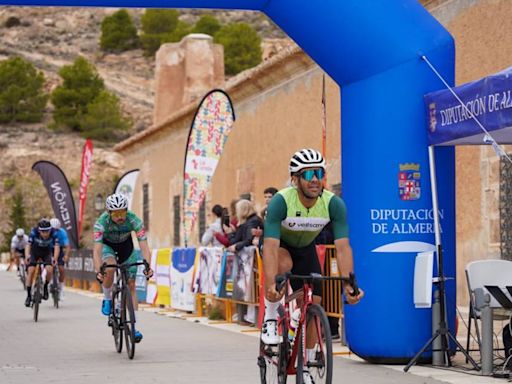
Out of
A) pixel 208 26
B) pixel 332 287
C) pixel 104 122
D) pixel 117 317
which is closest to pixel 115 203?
pixel 117 317

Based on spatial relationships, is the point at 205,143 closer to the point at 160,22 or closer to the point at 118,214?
the point at 118,214

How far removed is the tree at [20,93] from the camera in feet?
326

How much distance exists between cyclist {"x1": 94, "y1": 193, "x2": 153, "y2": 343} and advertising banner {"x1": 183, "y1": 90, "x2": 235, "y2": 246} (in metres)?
7.31

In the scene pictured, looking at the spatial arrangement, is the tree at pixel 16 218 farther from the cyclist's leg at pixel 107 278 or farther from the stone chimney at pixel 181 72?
the cyclist's leg at pixel 107 278

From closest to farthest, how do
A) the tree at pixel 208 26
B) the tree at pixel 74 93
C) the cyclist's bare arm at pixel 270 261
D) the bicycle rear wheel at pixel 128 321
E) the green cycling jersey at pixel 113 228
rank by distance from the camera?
the cyclist's bare arm at pixel 270 261, the bicycle rear wheel at pixel 128 321, the green cycling jersey at pixel 113 228, the tree at pixel 74 93, the tree at pixel 208 26

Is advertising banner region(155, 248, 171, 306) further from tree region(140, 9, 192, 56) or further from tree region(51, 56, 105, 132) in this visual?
tree region(140, 9, 192, 56)

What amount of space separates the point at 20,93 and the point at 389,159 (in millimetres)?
91170

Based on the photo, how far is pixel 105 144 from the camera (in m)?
93.2

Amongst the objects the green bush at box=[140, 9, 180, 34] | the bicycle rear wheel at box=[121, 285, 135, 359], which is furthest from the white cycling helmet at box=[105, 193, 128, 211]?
the green bush at box=[140, 9, 180, 34]

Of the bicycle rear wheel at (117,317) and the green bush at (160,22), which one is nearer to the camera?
the bicycle rear wheel at (117,317)

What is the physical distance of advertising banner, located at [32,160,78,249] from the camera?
32375mm

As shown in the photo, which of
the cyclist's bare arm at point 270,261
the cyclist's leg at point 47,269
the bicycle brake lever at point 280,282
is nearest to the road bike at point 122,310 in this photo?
the cyclist's bare arm at point 270,261

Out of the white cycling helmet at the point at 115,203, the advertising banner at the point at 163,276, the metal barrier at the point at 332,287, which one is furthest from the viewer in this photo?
the advertising banner at the point at 163,276

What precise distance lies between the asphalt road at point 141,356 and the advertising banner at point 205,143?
8.65 feet
